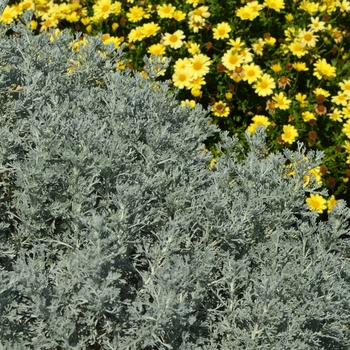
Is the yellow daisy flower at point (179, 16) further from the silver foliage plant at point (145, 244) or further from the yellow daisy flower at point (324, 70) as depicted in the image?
the silver foliage plant at point (145, 244)

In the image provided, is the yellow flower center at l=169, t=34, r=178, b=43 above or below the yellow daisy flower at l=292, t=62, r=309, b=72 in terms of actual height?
below

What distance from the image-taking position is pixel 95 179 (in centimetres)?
216

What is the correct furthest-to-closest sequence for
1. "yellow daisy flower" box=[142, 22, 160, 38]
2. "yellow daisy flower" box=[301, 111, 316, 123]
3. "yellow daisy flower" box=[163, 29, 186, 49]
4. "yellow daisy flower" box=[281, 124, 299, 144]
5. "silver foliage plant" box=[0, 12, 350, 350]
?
"yellow daisy flower" box=[142, 22, 160, 38] → "yellow daisy flower" box=[163, 29, 186, 49] → "yellow daisy flower" box=[301, 111, 316, 123] → "yellow daisy flower" box=[281, 124, 299, 144] → "silver foliage plant" box=[0, 12, 350, 350]

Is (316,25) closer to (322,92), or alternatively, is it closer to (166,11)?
(322,92)

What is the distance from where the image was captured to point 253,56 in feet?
Answer: 13.6

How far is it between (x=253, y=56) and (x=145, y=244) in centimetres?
249

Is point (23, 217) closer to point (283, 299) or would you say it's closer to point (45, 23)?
point (283, 299)

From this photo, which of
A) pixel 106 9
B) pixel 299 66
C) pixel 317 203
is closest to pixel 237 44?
pixel 299 66

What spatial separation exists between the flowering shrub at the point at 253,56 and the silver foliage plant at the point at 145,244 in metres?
1.45

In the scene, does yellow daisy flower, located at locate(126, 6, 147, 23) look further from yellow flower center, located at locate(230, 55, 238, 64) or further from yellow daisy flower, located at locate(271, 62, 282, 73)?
yellow daisy flower, located at locate(271, 62, 282, 73)

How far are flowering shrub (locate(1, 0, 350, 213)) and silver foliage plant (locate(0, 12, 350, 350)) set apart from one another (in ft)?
4.77

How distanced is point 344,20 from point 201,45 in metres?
1.28

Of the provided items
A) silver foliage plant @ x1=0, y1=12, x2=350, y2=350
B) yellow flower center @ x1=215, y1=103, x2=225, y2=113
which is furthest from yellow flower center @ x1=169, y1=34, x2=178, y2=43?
silver foliage plant @ x1=0, y1=12, x2=350, y2=350

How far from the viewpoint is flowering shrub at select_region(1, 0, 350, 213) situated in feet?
13.1
